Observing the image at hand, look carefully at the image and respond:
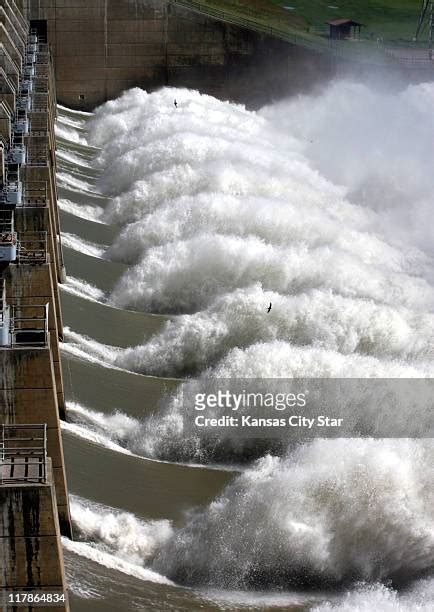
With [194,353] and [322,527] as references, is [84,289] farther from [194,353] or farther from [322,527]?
[322,527]

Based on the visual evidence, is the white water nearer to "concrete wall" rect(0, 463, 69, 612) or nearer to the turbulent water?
the turbulent water

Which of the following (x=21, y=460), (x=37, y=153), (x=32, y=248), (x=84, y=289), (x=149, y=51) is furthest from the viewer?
(x=149, y=51)

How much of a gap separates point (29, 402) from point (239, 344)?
885cm

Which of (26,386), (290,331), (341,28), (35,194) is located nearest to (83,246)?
(35,194)

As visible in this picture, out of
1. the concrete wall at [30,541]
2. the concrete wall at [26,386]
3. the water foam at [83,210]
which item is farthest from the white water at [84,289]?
the concrete wall at [30,541]

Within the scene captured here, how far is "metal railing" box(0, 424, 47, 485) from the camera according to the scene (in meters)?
11.3

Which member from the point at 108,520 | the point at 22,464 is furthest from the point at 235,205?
the point at 22,464

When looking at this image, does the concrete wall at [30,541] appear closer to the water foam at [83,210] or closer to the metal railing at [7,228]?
the metal railing at [7,228]

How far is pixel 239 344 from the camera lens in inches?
877

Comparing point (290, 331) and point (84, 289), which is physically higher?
point (290, 331)

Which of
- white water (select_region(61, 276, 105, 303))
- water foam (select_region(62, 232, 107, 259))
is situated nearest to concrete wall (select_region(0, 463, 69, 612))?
white water (select_region(61, 276, 105, 303))

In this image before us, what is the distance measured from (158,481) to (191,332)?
222 inches

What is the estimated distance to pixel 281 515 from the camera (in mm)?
15461

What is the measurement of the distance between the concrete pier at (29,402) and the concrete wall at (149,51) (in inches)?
938
